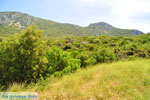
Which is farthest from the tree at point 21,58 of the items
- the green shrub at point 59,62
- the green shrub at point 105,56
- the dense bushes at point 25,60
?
the green shrub at point 105,56

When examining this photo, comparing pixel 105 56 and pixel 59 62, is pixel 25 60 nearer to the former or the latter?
pixel 59 62

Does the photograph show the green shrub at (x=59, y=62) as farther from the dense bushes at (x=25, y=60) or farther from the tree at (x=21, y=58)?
the tree at (x=21, y=58)

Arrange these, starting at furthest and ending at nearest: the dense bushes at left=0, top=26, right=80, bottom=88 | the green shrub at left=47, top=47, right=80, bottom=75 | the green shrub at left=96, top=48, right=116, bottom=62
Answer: the green shrub at left=96, top=48, right=116, bottom=62, the green shrub at left=47, top=47, right=80, bottom=75, the dense bushes at left=0, top=26, right=80, bottom=88

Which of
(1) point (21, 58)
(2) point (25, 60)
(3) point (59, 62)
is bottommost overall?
(3) point (59, 62)

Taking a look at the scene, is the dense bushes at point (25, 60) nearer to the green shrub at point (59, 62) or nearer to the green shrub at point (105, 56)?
the green shrub at point (59, 62)

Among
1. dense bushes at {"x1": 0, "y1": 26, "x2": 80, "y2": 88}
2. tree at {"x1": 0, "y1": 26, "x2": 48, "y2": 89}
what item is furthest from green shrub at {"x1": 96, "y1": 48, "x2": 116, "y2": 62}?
tree at {"x1": 0, "y1": 26, "x2": 48, "y2": 89}

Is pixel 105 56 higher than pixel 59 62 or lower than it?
higher

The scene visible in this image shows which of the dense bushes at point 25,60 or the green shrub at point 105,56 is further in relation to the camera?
the green shrub at point 105,56

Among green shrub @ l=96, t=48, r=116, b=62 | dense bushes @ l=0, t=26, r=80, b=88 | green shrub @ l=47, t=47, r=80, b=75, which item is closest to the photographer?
dense bushes @ l=0, t=26, r=80, b=88

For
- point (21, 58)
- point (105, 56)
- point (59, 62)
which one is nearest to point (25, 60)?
point (21, 58)

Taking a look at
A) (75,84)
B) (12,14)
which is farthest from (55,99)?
(12,14)

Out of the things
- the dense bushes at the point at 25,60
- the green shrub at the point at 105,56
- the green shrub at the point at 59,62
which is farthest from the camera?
Answer: the green shrub at the point at 105,56

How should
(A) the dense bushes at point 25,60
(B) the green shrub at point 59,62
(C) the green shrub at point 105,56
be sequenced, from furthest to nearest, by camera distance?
1. (C) the green shrub at point 105,56
2. (B) the green shrub at point 59,62
3. (A) the dense bushes at point 25,60

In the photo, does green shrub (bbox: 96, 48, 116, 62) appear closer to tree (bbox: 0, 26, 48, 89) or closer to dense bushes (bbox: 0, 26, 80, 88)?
dense bushes (bbox: 0, 26, 80, 88)
